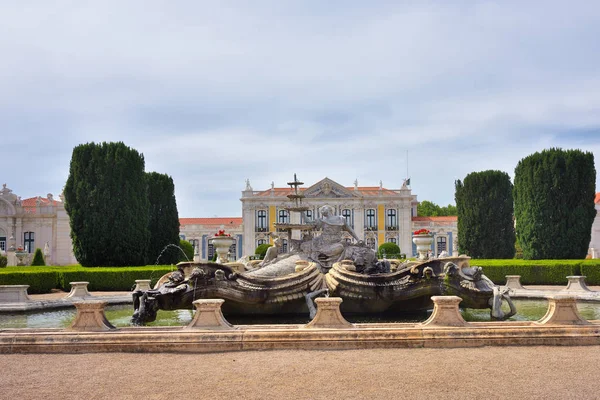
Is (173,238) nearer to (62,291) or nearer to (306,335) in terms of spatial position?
(62,291)

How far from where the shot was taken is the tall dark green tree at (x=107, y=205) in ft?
88.2

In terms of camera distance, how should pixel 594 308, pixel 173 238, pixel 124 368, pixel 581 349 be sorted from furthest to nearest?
pixel 173 238 → pixel 594 308 → pixel 581 349 → pixel 124 368

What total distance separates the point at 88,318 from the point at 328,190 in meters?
59.9

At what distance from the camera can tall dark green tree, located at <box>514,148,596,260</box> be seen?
27.8 m

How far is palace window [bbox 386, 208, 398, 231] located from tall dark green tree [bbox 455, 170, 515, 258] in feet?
102

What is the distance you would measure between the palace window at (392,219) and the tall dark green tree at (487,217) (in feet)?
102

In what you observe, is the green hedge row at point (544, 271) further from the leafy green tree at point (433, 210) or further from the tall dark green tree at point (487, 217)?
the leafy green tree at point (433, 210)

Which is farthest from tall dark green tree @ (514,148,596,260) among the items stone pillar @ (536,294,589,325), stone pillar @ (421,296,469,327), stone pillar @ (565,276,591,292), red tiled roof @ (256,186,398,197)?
red tiled roof @ (256,186,398,197)

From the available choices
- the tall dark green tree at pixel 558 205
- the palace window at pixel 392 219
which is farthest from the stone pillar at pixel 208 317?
the palace window at pixel 392 219

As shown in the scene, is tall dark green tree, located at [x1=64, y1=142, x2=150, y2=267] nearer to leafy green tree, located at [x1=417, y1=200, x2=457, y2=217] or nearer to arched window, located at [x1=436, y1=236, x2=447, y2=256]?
arched window, located at [x1=436, y1=236, x2=447, y2=256]

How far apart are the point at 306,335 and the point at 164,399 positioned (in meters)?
2.39

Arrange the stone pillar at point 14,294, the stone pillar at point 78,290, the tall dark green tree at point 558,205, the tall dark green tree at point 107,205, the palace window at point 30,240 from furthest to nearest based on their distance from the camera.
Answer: the palace window at point 30,240
the tall dark green tree at point 558,205
the tall dark green tree at point 107,205
the stone pillar at point 78,290
the stone pillar at point 14,294

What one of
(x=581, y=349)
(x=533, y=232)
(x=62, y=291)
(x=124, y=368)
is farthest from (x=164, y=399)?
(x=533, y=232)

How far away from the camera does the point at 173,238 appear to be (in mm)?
33750
